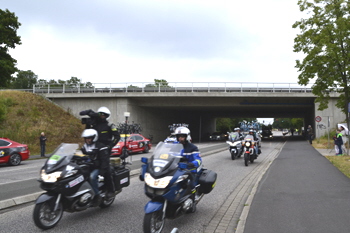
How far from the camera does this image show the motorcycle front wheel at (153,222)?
14.2ft

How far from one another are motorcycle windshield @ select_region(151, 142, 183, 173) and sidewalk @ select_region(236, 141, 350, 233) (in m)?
1.50

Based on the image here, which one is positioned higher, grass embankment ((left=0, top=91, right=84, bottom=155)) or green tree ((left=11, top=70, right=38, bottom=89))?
green tree ((left=11, top=70, right=38, bottom=89))

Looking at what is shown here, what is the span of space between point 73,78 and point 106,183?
334 ft

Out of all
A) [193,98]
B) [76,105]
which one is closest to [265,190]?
[193,98]

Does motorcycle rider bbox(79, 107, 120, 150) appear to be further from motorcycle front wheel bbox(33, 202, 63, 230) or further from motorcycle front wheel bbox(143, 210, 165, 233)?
motorcycle front wheel bbox(143, 210, 165, 233)

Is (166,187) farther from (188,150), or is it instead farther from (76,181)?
(76,181)

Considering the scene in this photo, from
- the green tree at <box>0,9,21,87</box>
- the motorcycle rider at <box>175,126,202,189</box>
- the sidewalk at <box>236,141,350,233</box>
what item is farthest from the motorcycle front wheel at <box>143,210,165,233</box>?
the green tree at <box>0,9,21,87</box>

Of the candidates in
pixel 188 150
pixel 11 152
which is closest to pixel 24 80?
pixel 11 152

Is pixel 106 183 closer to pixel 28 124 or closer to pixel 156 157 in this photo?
pixel 156 157

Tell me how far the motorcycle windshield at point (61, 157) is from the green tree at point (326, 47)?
656 inches

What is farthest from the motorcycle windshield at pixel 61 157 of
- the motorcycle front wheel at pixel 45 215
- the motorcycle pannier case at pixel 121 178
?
the motorcycle pannier case at pixel 121 178

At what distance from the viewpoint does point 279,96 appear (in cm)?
3412

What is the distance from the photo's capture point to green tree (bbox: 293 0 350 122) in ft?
58.4

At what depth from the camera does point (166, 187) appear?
15.1 ft
